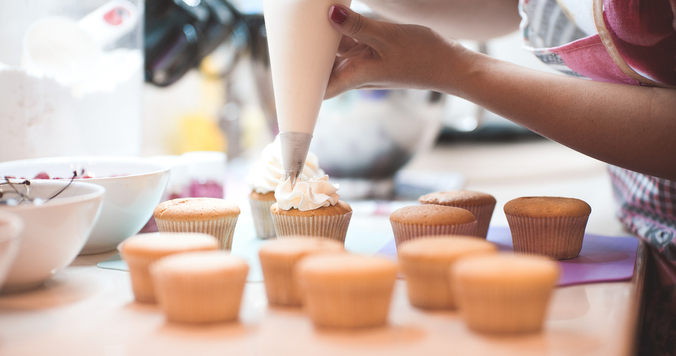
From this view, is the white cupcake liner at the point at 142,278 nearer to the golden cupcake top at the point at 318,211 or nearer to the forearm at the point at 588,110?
the golden cupcake top at the point at 318,211

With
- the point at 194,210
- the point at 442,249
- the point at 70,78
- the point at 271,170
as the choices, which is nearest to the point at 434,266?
the point at 442,249

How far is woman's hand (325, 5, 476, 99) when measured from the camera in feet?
2.79

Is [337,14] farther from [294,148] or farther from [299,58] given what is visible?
[294,148]

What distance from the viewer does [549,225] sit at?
83 cm

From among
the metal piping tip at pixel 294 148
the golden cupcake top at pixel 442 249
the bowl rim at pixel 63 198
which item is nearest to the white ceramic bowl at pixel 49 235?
the bowl rim at pixel 63 198

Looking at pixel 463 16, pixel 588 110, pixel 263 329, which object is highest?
pixel 463 16

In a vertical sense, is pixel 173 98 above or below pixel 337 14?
below

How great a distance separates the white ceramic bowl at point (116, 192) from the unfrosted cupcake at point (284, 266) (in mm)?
298

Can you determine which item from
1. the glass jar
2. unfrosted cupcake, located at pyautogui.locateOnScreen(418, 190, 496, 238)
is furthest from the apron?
the glass jar

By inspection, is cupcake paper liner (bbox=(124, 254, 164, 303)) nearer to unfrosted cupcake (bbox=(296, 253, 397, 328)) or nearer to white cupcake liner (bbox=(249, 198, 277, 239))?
unfrosted cupcake (bbox=(296, 253, 397, 328))

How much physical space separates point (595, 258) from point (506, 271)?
0.39 m

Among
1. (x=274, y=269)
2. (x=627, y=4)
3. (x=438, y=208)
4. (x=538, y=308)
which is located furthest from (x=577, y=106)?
(x=274, y=269)

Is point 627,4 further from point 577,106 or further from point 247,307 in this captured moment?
point 247,307

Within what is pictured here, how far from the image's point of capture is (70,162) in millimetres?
926
